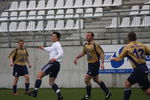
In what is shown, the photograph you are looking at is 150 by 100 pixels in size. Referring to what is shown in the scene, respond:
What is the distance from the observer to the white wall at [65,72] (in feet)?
62.8

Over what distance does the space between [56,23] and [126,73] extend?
17.4 feet

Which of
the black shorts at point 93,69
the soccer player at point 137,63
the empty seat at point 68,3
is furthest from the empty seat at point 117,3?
the soccer player at point 137,63

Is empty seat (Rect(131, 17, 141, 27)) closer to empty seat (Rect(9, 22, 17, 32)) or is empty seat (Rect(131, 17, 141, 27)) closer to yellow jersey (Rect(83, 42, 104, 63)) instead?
yellow jersey (Rect(83, 42, 104, 63))

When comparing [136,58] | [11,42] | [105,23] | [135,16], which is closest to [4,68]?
[11,42]

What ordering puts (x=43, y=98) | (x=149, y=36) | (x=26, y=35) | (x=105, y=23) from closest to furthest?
(x=43, y=98) < (x=149, y=36) < (x=105, y=23) < (x=26, y=35)

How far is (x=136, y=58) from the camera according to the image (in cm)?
1153

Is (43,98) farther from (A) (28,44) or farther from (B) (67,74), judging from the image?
(A) (28,44)

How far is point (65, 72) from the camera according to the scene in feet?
65.1

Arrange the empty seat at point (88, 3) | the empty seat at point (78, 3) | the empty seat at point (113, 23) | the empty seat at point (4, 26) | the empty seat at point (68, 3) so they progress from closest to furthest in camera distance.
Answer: the empty seat at point (113, 23) → the empty seat at point (4, 26) → the empty seat at point (88, 3) → the empty seat at point (78, 3) → the empty seat at point (68, 3)

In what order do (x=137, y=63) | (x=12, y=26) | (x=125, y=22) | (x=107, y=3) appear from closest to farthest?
(x=137, y=63)
(x=125, y=22)
(x=12, y=26)
(x=107, y=3)

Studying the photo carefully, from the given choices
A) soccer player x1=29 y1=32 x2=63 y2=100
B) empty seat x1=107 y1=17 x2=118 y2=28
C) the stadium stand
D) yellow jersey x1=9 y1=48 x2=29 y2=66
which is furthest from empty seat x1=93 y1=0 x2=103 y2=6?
soccer player x1=29 y1=32 x2=63 y2=100

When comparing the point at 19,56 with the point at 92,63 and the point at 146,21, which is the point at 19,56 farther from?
the point at 146,21

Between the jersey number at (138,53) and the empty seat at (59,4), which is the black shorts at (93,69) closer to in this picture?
the jersey number at (138,53)

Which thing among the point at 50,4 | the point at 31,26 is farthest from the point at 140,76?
the point at 50,4
